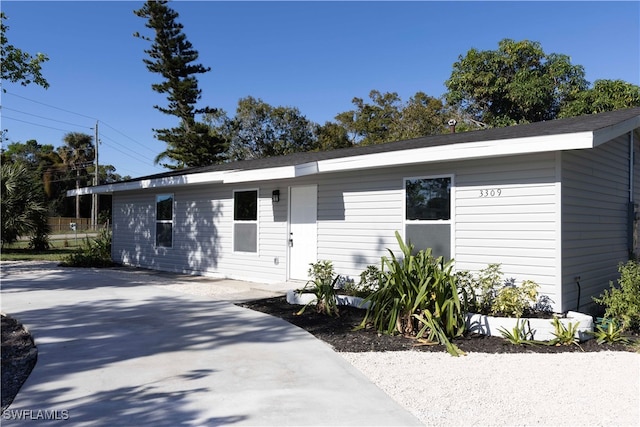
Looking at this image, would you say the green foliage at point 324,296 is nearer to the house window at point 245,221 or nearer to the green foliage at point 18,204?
the house window at point 245,221

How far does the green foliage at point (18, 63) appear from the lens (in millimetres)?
10398

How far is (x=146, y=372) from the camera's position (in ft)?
13.0

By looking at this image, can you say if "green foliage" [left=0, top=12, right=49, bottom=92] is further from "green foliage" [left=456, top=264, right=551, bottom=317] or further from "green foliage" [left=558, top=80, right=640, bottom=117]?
"green foliage" [left=558, top=80, right=640, bottom=117]

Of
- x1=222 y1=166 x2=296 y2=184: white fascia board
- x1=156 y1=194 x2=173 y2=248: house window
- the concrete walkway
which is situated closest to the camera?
the concrete walkway

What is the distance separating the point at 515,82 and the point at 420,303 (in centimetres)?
1773

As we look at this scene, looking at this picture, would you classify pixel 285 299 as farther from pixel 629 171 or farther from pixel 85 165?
pixel 85 165

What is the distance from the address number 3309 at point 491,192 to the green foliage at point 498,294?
1.03m

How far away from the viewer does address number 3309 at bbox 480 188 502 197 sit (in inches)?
244

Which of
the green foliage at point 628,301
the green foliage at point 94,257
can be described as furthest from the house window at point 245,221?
the green foliage at point 628,301

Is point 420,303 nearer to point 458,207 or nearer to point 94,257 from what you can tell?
point 458,207

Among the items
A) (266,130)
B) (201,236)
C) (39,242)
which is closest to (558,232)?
(201,236)

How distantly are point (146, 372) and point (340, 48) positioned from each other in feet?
58.6

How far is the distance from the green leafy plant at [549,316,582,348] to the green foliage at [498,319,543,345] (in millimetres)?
209

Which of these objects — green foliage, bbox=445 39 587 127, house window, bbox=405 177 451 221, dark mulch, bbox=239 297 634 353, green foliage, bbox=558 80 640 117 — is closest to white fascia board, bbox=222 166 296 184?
house window, bbox=405 177 451 221
